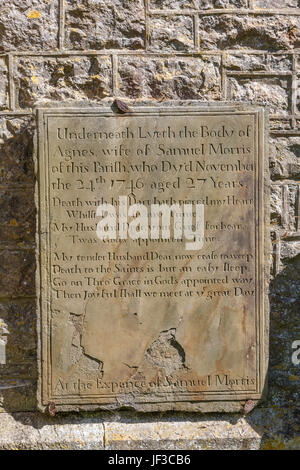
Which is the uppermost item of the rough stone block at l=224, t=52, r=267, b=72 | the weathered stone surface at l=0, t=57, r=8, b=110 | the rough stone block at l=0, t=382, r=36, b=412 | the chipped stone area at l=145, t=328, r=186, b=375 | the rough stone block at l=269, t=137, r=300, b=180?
the rough stone block at l=224, t=52, r=267, b=72

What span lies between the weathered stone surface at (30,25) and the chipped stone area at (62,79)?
0.33ft

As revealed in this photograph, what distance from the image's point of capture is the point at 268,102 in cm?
292

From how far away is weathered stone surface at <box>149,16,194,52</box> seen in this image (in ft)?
9.49

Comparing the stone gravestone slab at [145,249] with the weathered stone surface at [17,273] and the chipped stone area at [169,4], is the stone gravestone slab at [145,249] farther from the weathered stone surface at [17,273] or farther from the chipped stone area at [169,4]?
the chipped stone area at [169,4]

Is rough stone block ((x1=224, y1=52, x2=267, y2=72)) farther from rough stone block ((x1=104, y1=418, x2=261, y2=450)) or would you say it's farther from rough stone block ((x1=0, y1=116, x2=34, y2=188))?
rough stone block ((x1=104, y1=418, x2=261, y2=450))

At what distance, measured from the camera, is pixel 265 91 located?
9.61 ft

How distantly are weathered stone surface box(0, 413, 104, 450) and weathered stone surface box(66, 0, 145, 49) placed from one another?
2.23 metres

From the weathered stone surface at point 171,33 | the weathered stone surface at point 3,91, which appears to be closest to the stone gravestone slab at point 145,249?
the weathered stone surface at point 3,91

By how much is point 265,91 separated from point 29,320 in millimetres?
1988

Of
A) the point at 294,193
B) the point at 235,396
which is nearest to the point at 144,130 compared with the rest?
the point at 294,193

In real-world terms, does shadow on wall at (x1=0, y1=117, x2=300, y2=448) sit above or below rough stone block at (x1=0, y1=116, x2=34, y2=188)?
below

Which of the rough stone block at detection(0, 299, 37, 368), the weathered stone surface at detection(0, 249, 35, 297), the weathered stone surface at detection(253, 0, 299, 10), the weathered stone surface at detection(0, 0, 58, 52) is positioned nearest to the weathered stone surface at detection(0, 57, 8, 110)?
the weathered stone surface at detection(0, 0, 58, 52)

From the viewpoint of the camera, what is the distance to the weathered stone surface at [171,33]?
2893 millimetres

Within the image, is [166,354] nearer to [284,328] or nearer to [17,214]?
[284,328]
